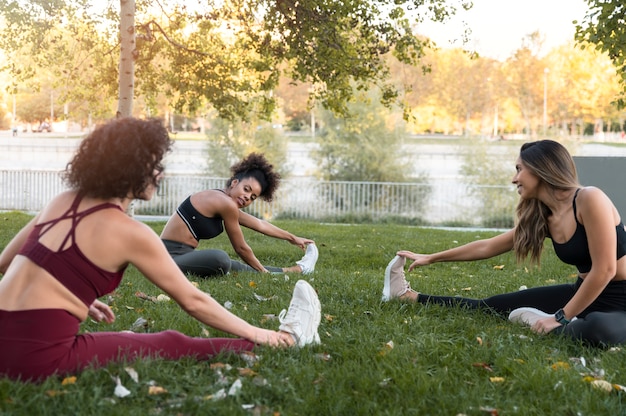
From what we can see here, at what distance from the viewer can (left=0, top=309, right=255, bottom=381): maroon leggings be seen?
10.9 feet

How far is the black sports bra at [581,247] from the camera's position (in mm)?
4973

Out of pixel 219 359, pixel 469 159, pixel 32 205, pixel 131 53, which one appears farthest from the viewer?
pixel 469 159

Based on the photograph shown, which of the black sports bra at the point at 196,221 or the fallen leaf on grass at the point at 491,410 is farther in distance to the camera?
the black sports bra at the point at 196,221

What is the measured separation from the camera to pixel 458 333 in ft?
16.2

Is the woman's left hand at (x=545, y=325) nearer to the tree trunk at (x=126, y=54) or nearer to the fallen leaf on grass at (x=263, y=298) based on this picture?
the fallen leaf on grass at (x=263, y=298)

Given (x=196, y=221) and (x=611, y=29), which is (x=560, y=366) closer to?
(x=196, y=221)

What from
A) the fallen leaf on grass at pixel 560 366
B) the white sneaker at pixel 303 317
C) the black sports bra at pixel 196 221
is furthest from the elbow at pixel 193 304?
the black sports bra at pixel 196 221

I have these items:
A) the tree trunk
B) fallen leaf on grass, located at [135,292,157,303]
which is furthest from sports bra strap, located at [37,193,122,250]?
the tree trunk

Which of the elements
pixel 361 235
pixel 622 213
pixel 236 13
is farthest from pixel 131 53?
pixel 622 213

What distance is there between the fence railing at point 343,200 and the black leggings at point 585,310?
1558 cm

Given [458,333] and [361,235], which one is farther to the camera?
[361,235]

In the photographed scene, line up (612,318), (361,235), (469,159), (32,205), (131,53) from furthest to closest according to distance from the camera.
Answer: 1. (469,159)
2. (32,205)
3. (361,235)
4. (131,53)
5. (612,318)

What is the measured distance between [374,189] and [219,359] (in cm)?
1815

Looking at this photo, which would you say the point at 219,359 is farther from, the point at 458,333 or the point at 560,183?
the point at 560,183
